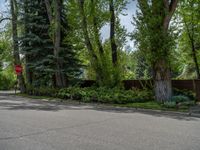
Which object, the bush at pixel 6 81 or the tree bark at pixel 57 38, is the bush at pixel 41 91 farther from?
the bush at pixel 6 81

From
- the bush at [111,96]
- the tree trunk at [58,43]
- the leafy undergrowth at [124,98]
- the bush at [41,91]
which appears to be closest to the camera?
the leafy undergrowth at [124,98]

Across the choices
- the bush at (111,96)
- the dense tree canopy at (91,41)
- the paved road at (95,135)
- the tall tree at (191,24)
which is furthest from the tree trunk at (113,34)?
the paved road at (95,135)

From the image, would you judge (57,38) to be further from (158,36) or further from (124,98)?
(158,36)

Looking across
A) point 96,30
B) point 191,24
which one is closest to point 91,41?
point 96,30

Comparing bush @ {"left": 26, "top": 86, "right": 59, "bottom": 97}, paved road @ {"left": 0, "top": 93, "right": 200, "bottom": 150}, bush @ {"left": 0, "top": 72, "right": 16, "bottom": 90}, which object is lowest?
paved road @ {"left": 0, "top": 93, "right": 200, "bottom": 150}

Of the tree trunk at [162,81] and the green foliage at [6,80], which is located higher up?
the green foliage at [6,80]

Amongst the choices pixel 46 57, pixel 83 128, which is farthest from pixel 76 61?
pixel 83 128

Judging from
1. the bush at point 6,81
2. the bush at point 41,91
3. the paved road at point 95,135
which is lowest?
the paved road at point 95,135

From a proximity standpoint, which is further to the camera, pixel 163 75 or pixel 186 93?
pixel 186 93

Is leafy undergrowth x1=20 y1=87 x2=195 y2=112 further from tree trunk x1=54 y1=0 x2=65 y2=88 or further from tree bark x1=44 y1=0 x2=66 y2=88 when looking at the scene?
tree bark x1=44 y1=0 x2=66 y2=88

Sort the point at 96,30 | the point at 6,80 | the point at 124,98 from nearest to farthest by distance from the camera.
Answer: the point at 124,98
the point at 96,30
the point at 6,80

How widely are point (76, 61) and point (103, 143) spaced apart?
20620 millimetres

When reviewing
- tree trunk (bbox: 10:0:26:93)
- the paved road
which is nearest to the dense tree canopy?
tree trunk (bbox: 10:0:26:93)

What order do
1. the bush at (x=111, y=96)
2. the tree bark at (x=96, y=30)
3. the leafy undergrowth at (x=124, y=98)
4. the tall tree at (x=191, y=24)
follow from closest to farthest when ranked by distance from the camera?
1. the leafy undergrowth at (x=124, y=98)
2. the bush at (x=111, y=96)
3. the tree bark at (x=96, y=30)
4. the tall tree at (x=191, y=24)
